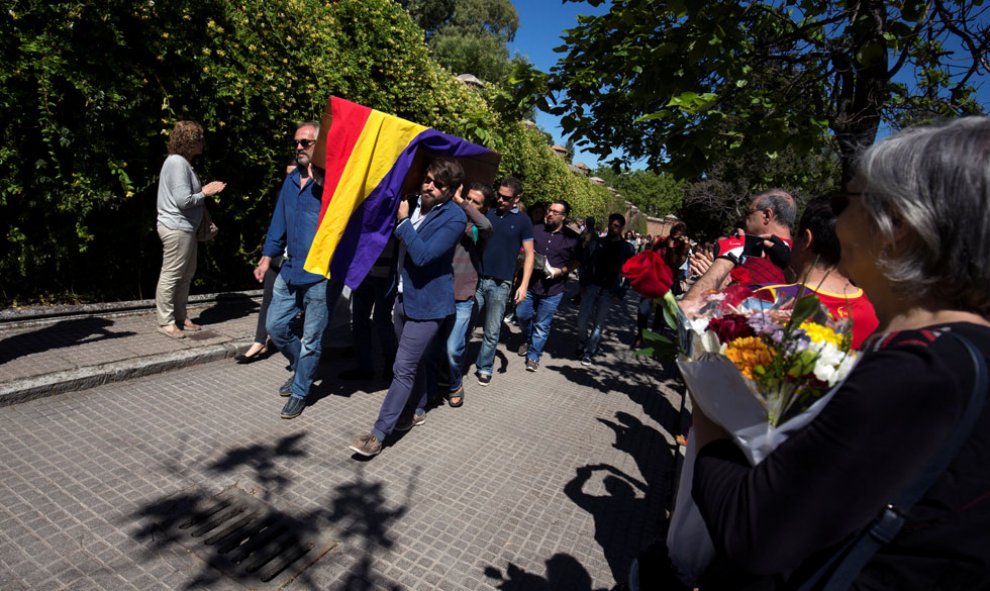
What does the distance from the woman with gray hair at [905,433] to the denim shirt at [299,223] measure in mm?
3786

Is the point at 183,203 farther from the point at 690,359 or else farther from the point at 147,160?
the point at 690,359

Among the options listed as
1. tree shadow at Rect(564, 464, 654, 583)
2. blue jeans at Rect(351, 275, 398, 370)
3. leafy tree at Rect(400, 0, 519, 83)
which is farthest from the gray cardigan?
leafy tree at Rect(400, 0, 519, 83)

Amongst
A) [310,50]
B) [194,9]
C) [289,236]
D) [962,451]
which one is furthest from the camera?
[310,50]

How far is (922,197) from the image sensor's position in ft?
3.37

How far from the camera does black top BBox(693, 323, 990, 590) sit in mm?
895

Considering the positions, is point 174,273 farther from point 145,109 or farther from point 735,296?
point 735,296

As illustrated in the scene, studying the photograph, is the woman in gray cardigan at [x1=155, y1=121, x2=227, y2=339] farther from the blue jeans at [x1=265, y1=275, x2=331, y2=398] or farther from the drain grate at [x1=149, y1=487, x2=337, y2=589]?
the drain grate at [x1=149, y1=487, x2=337, y2=589]

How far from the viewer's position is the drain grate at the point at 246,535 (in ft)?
8.64

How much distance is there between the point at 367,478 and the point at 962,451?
3.31 m

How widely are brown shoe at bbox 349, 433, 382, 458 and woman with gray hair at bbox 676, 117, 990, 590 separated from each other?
3042mm

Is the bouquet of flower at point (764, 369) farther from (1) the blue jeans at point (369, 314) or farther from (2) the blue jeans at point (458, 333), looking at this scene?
(1) the blue jeans at point (369, 314)

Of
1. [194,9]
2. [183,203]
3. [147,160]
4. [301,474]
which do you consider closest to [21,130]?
[147,160]

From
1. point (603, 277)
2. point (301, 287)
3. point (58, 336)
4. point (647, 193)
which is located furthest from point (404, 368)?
point (647, 193)

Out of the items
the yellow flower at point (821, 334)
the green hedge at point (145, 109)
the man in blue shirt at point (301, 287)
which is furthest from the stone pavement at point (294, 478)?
the yellow flower at point (821, 334)
